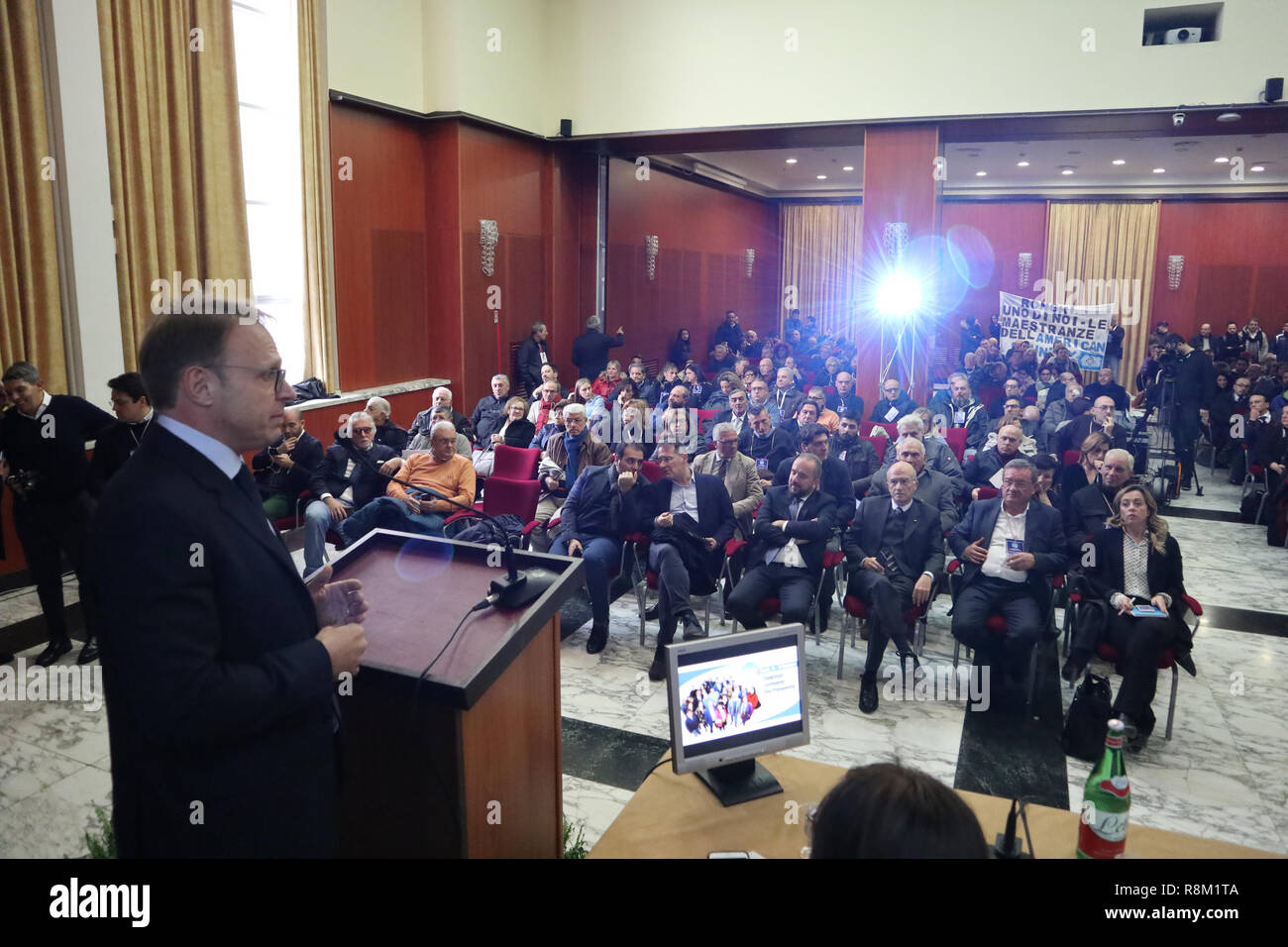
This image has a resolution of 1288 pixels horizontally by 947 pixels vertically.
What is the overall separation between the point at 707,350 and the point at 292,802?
16.3 metres

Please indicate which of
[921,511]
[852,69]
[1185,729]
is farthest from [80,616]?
[852,69]

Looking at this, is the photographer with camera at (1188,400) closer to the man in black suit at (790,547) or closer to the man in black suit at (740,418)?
the man in black suit at (740,418)

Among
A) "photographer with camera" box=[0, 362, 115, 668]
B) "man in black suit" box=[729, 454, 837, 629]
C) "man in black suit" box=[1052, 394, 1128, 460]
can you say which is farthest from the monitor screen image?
"man in black suit" box=[1052, 394, 1128, 460]

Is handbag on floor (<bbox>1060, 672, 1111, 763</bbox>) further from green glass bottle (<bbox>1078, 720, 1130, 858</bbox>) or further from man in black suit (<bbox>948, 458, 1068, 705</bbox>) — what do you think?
green glass bottle (<bbox>1078, 720, 1130, 858</bbox>)

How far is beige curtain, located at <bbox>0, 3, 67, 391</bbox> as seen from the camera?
236 inches

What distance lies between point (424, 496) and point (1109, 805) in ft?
15.9

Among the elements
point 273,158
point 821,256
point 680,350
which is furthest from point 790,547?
point 821,256

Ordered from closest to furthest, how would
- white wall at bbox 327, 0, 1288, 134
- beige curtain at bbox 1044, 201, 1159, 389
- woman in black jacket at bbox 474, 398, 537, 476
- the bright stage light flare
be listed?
woman in black jacket at bbox 474, 398, 537, 476
white wall at bbox 327, 0, 1288, 134
the bright stage light flare
beige curtain at bbox 1044, 201, 1159, 389

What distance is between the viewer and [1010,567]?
469cm

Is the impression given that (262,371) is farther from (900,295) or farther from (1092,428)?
(900,295)

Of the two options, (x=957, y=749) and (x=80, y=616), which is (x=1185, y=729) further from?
(x=80, y=616)

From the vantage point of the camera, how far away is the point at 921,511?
5.04 meters

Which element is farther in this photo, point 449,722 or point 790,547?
point 790,547

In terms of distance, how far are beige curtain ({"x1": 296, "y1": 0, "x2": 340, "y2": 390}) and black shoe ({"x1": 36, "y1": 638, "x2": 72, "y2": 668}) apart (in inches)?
170
